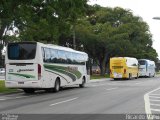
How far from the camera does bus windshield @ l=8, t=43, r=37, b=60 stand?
2603 centimetres

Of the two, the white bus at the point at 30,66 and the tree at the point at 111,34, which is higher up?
the tree at the point at 111,34

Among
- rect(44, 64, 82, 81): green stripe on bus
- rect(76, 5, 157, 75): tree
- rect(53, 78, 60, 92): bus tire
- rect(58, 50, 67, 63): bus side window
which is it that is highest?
rect(76, 5, 157, 75): tree

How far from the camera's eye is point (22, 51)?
2622 cm

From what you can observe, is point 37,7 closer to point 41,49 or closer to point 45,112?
point 41,49

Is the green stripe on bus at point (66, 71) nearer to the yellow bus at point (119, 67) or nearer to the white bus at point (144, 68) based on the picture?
the yellow bus at point (119, 67)

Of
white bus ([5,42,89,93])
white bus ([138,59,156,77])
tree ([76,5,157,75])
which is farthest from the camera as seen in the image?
white bus ([138,59,156,77])

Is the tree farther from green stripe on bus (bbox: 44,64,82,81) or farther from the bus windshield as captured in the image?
the bus windshield

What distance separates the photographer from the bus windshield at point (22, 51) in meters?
26.0

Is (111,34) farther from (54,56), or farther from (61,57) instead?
(54,56)

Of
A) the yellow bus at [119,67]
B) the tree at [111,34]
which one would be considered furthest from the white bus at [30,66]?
the tree at [111,34]

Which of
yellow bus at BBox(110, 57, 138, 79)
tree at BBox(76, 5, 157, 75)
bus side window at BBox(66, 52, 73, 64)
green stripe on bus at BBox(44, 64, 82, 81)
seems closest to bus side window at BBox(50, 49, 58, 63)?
green stripe on bus at BBox(44, 64, 82, 81)

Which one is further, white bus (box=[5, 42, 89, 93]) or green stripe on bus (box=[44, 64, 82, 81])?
green stripe on bus (box=[44, 64, 82, 81])

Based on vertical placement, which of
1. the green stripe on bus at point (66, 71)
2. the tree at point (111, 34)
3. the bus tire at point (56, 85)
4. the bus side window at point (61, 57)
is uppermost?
the tree at point (111, 34)

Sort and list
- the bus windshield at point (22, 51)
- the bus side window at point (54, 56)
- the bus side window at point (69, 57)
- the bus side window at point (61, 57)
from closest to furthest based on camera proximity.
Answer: the bus windshield at point (22, 51), the bus side window at point (54, 56), the bus side window at point (61, 57), the bus side window at point (69, 57)
